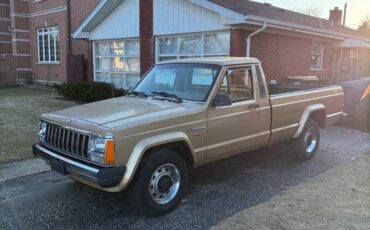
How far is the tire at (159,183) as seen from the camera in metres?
3.90

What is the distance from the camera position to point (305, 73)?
1350 cm

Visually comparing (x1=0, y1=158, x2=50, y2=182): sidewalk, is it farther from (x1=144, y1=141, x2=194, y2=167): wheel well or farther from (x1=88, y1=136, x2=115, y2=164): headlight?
(x1=144, y1=141, x2=194, y2=167): wheel well

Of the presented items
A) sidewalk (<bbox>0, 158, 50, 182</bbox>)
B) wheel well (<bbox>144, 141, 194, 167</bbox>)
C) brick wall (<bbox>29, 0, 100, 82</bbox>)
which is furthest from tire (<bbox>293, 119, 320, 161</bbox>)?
brick wall (<bbox>29, 0, 100, 82</bbox>)

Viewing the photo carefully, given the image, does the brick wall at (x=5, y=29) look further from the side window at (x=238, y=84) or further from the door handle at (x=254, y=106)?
the door handle at (x=254, y=106)

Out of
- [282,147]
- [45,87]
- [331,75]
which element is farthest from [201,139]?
[45,87]

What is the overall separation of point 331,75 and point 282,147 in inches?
389

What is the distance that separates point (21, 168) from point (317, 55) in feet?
41.2

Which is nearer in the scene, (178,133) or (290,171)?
(178,133)

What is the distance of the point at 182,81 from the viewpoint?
5.04 meters

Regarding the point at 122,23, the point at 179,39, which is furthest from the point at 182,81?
the point at 122,23

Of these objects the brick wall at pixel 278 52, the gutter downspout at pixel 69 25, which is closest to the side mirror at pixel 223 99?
the brick wall at pixel 278 52

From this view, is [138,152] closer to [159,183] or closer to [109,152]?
[109,152]

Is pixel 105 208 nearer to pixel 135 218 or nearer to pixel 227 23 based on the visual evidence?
pixel 135 218

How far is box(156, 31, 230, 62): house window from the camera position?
1070 cm
